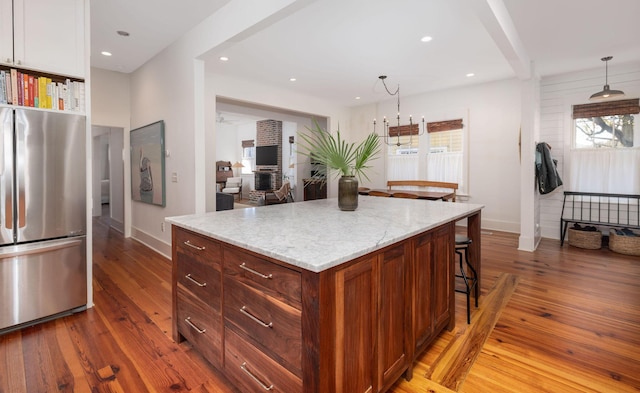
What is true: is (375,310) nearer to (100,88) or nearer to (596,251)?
(596,251)

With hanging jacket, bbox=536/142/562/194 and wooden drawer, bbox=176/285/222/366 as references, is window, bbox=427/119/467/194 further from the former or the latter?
wooden drawer, bbox=176/285/222/366

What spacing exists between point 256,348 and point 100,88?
17.6 feet

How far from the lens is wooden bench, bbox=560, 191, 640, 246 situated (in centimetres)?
455

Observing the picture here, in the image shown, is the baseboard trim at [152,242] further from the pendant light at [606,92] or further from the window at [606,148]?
the window at [606,148]

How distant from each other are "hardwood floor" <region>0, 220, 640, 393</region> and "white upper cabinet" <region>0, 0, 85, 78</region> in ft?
6.75

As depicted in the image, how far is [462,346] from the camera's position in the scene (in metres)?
2.10

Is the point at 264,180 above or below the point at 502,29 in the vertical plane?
below

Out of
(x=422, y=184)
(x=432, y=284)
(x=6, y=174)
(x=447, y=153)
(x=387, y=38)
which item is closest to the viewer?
(x=432, y=284)

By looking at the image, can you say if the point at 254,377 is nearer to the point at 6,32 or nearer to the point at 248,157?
the point at 6,32

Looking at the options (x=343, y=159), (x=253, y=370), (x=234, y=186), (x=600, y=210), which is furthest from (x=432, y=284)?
(x=234, y=186)

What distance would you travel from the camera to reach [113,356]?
1981 millimetres

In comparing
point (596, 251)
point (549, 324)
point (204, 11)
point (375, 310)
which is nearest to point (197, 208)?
point (204, 11)

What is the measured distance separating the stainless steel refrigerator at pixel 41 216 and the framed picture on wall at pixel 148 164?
5.56 feet

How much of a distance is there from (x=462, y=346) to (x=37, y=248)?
3209mm
